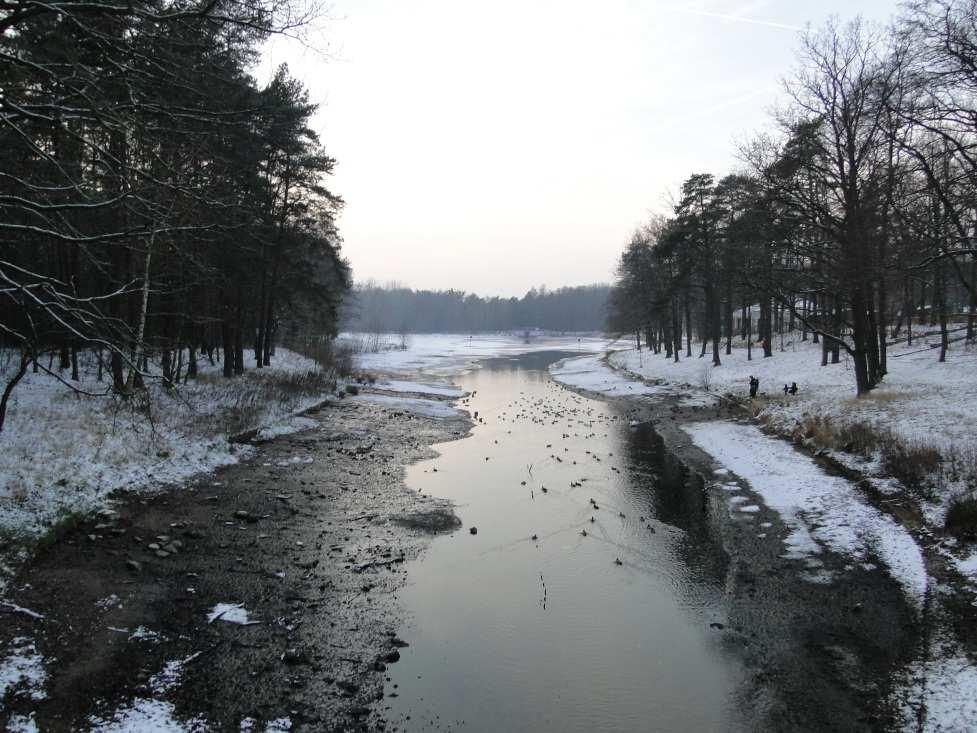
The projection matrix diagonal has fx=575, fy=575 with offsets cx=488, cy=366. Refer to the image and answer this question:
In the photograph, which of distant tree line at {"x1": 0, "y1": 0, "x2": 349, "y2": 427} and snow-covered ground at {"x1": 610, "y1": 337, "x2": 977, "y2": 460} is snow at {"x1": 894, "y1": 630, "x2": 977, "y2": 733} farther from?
distant tree line at {"x1": 0, "y1": 0, "x2": 349, "y2": 427}

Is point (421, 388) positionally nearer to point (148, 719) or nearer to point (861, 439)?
point (861, 439)

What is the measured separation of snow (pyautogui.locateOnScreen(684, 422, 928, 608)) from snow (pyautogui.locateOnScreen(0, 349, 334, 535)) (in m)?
9.91

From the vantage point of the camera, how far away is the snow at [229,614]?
274 inches

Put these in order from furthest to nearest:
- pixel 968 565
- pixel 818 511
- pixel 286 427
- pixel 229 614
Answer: pixel 286 427 → pixel 818 511 → pixel 968 565 → pixel 229 614

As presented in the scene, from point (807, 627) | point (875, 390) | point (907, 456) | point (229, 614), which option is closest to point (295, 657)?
point (229, 614)

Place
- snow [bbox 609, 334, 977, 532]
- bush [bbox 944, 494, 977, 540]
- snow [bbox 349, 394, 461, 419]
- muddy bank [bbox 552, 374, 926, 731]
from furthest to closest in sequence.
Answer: snow [bbox 349, 394, 461, 419] < snow [bbox 609, 334, 977, 532] < bush [bbox 944, 494, 977, 540] < muddy bank [bbox 552, 374, 926, 731]

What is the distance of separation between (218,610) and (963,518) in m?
11.0

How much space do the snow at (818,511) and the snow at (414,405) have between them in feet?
38.0

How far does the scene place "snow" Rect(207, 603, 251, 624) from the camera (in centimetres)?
695

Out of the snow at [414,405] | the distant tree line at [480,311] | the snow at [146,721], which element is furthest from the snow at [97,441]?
the distant tree line at [480,311]

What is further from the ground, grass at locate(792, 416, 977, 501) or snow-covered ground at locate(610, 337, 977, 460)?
snow-covered ground at locate(610, 337, 977, 460)

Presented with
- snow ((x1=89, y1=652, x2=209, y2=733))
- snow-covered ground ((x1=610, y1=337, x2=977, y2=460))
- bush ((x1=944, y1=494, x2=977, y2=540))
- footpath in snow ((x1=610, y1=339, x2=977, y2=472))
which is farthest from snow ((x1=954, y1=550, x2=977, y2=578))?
snow ((x1=89, y1=652, x2=209, y2=733))

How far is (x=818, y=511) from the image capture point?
11203mm

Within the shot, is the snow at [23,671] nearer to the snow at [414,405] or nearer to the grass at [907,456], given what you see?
the grass at [907,456]
